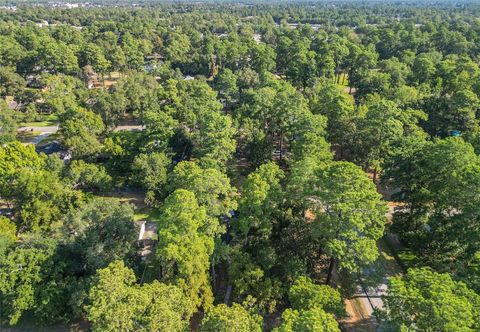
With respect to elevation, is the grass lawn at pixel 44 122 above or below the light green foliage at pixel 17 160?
below

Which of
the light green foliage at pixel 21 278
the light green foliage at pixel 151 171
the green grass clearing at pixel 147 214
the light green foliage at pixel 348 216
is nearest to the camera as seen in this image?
the light green foliage at pixel 348 216

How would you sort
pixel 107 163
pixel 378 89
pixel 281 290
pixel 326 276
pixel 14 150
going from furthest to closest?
pixel 378 89 < pixel 107 163 < pixel 14 150 < pixel 326 276 < pixel 281 290

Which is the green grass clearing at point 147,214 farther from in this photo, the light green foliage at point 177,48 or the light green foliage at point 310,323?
the light green foliage at point 177,48

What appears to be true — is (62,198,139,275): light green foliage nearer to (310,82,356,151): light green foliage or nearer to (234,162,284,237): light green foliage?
(234,162,284,237): light green foliage

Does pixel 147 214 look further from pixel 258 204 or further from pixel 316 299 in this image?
pixel 316 299

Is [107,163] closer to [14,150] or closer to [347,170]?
[14,150]

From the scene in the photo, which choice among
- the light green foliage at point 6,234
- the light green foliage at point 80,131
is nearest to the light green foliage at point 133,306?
the light green foliage at point 6,234

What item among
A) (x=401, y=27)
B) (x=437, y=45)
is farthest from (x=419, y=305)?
(x=401, y=27)
